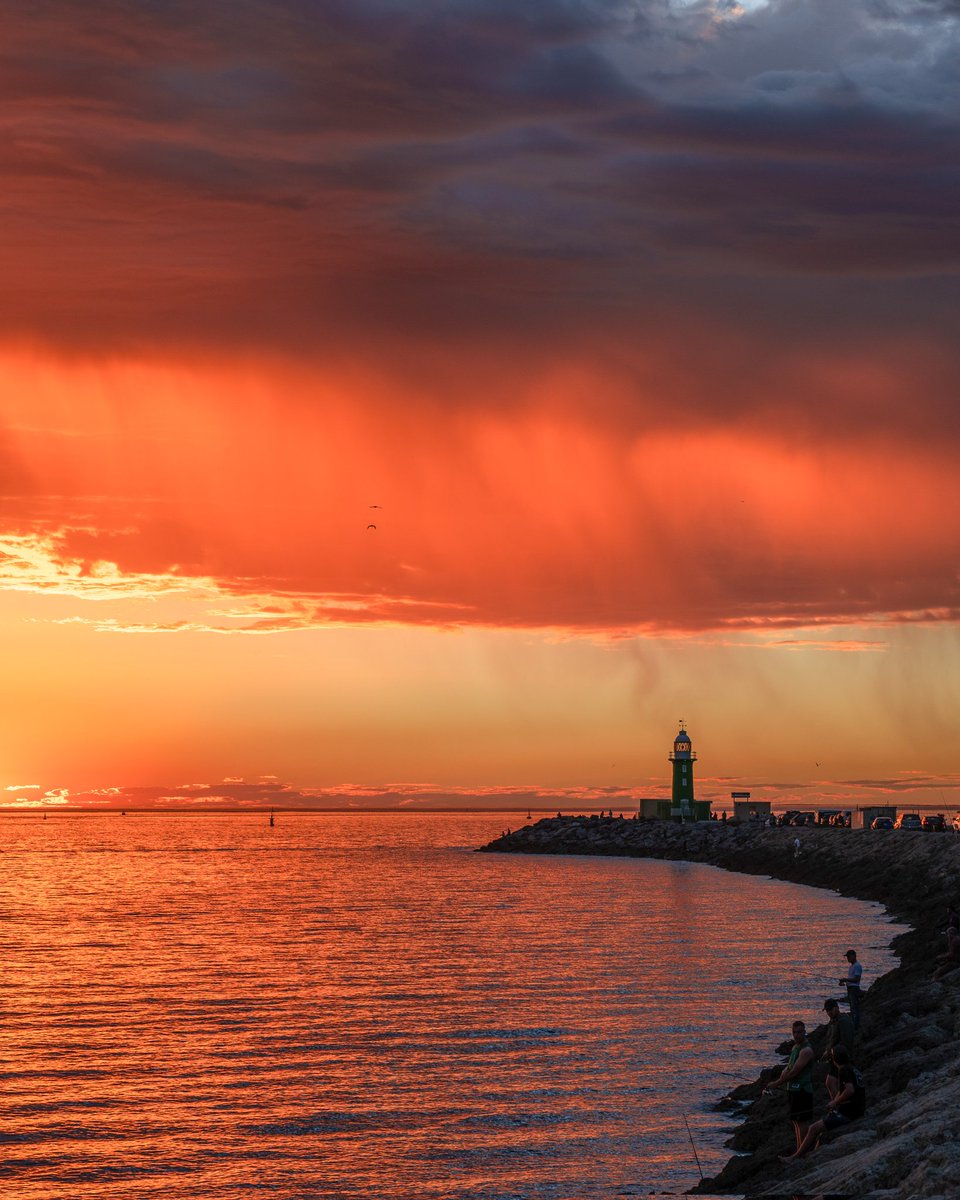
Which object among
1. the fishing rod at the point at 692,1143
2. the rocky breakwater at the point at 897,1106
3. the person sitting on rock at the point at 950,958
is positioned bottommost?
the fishing rod at the point at 692,1143

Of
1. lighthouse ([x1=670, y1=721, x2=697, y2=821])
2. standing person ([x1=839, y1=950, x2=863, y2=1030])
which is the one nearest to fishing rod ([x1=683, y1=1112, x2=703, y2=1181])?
standing person ([x1=839, y1=950, x2=863, y2=1030])

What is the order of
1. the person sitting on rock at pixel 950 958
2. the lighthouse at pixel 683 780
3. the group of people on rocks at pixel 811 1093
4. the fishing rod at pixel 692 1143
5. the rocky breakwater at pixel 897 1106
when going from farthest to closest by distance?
1. the lighthouse at pixel 683 780
2. the person sitting on rock at pixel 950 958
3. the fishing rod at pixel 692 1143
4. the group of people on rocks at pixel 811 1093
5. the rocky breakwater at pixel 897 1106

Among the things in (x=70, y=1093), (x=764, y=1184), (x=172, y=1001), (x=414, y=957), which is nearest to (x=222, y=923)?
(x=414, y=957)

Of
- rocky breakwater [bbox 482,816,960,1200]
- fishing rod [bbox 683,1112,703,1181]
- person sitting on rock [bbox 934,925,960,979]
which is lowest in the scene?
fishing rod [bbox 683,1112,703,1181]

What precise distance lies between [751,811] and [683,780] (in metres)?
15.6

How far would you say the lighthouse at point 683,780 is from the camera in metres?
146

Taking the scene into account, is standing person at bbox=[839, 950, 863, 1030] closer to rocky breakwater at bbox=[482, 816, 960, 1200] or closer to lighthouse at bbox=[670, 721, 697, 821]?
rocky breakwater at bbox=[482, 816, 960, 1200]

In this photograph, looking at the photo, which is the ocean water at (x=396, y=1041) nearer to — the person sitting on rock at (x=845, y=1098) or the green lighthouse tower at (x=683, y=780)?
the person sitting on rock at (x=845, y=1098)

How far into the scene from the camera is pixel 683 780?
15112 cm

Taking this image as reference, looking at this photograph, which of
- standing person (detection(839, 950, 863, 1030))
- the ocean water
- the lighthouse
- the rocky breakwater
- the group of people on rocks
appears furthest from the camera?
the lighthouse

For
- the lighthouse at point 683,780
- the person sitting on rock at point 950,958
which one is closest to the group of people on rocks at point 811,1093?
the person sitting on rock at point 950,958

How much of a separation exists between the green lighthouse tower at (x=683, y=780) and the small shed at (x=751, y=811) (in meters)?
5.66

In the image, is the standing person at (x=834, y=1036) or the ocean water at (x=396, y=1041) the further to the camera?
the ocean water at (x=396, y=1041)

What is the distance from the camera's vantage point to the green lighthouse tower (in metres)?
146
